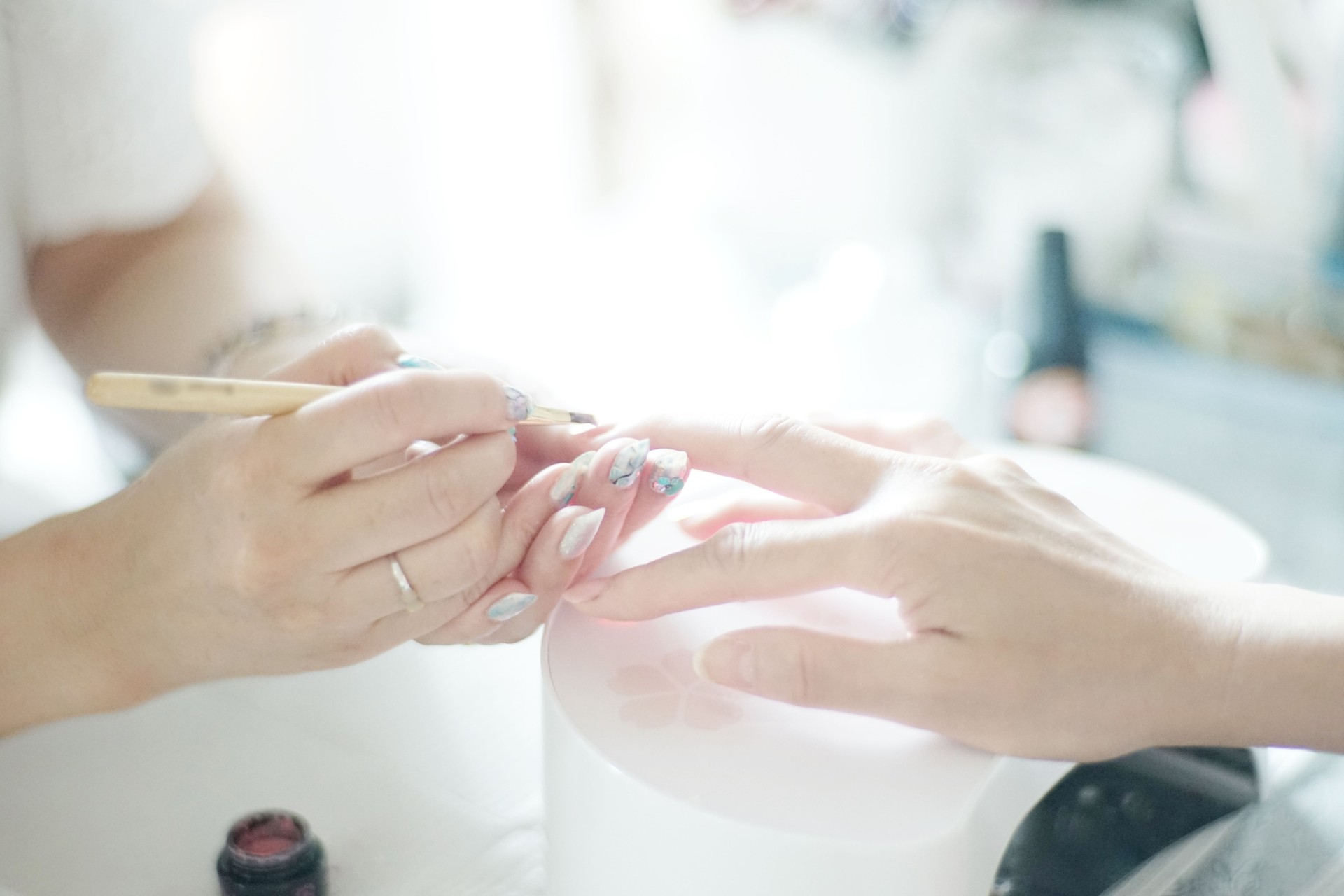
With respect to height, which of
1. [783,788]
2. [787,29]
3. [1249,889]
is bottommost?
[1249,889]

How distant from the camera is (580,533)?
54 centimetres

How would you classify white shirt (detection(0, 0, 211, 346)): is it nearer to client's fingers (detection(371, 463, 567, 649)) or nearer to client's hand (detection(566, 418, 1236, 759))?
client's fingers (detection(371, 463, 567, 649))

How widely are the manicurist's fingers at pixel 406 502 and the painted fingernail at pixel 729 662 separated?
0.13m

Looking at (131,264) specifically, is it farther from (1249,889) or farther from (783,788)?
(1249,889)

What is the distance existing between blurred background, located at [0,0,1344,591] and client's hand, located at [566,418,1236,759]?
16.1 inches

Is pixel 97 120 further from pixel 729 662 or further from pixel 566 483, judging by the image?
pixel 729 662

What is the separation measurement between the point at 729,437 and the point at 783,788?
19cm

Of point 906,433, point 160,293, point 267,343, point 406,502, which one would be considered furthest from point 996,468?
point 160,293

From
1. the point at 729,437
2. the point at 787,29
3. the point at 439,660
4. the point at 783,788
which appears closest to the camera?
the point at 783,788

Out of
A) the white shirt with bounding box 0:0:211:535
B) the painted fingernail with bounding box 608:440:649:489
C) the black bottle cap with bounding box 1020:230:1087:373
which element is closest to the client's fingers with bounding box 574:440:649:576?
the painted fingernail with bounding box 608:440:649:489

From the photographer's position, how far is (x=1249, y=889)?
535mm

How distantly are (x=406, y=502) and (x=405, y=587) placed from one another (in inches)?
1.9

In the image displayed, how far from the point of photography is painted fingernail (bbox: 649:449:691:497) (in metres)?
0.56

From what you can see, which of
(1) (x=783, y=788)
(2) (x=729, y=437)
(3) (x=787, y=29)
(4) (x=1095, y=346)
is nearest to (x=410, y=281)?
(3) (x=787, y=29)
